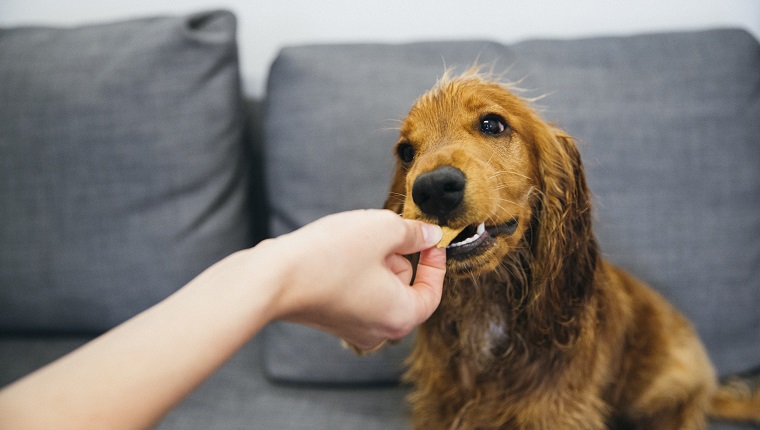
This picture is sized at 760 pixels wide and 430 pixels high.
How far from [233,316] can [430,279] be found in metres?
0.30

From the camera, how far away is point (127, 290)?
1282 mm

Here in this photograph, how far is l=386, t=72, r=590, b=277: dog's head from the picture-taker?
0.74 metres

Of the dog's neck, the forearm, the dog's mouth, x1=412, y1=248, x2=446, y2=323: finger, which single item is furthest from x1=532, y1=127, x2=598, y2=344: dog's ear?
the forearm

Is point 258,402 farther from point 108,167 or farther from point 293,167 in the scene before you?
point 108,167

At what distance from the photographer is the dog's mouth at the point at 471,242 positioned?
772mm

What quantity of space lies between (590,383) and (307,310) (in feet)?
2.12

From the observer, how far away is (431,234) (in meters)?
0.70

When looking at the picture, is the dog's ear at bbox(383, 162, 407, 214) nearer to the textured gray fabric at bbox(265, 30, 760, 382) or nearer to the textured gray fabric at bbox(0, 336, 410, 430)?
the textured gray fabric at bbox(265, 30, 760, 382)

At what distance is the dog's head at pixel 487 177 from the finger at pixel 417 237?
0.05 metres

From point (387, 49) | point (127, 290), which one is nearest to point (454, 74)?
point (387, 49)

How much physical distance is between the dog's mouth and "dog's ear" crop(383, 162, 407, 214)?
0.71 feet

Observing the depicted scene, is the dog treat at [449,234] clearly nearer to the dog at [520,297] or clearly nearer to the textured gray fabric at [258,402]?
the dog at [520,297]

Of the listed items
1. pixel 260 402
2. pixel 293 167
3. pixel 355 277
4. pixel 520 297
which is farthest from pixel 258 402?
pixel 355 277

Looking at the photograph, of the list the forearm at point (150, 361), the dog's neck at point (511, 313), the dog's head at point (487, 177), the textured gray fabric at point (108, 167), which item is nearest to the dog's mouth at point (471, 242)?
the dog's head at point (487, 177)
